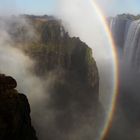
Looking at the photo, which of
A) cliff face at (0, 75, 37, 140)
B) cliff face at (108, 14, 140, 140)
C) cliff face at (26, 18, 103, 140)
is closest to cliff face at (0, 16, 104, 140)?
cliff face at (26, 18, 103, 140)

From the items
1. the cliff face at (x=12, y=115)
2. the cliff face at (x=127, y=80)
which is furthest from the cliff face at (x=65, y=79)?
the cliff face at (x=12, y=115)

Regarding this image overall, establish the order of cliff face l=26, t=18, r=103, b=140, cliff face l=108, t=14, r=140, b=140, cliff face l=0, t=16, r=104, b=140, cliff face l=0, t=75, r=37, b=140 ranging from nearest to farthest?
cliff face l=0, t=75, r=37, b=140 < cliff face l=0, t=16, r=104, b=140 < cliff face l=26, t=18, r=103, b=140 < cliff face l=108, t=14, r=140, b=140

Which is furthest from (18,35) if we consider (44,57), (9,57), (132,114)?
(132,114)

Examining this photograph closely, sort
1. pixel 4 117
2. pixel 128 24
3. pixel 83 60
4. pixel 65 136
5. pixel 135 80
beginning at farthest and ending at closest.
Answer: pixel 128 24
pixel 135 80
pixel 83 60
pixel 65 136
pixel 4 117

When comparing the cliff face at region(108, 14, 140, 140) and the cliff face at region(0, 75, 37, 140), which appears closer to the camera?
the cliff face at region(0, 75, 37, 140)

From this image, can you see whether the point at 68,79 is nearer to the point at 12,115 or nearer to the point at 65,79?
the point at 65,79

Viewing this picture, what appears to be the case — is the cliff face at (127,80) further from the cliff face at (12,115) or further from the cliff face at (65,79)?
the cliff face at (12,115)

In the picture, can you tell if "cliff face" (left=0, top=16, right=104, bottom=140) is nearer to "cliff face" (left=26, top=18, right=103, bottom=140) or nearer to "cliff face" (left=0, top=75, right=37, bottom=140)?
"cliff face" (left=26, top=18, right=103, bottom=140)

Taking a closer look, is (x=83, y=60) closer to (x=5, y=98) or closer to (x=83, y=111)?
(x=83, y=111)
